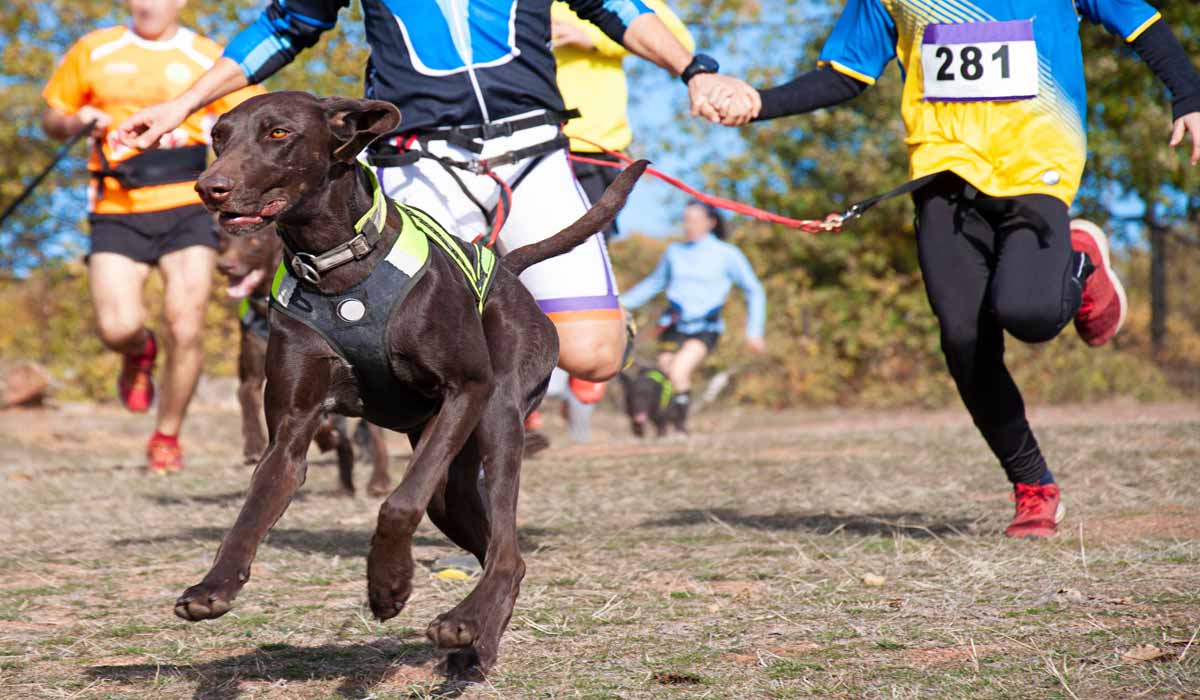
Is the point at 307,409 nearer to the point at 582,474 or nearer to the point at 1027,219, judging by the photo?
the point at 1027,219

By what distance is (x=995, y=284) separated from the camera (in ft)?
15.3

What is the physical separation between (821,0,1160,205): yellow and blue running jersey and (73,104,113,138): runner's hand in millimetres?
4177

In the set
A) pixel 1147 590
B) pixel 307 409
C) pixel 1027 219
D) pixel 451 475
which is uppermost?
pixel 1027 219

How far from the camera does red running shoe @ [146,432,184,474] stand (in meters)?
8.38

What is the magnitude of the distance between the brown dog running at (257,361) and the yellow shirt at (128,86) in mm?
412

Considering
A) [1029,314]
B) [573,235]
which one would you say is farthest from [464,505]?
[1029,314]

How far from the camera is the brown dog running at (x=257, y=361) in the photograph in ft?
23.4

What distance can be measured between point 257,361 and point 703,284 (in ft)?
19.5

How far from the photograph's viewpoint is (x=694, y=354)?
1264 centimetres

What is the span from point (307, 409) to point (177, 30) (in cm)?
552

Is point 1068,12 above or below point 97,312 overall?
above

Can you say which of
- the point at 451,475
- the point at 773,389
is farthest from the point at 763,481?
the point at 773,389

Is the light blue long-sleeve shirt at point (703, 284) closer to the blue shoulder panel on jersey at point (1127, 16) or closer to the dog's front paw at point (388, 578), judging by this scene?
the blue shoulder panel on jersey at point (1127, 16)

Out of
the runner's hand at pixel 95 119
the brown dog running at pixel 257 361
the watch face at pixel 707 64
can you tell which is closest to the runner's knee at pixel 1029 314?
the watch face at pixel 707 64
